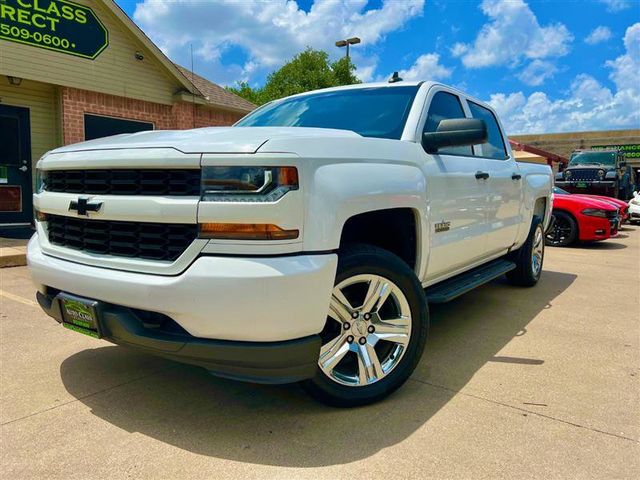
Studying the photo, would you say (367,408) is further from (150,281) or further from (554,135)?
(554,135)

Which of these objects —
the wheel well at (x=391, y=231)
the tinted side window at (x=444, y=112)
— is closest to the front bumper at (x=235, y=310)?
the wheel well at (x=391, y=231)

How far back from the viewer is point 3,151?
9.30m

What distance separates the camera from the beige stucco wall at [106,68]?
894 cm

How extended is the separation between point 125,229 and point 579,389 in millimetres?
2749

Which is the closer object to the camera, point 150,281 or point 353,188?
point 150,281

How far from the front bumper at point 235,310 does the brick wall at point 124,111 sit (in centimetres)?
864

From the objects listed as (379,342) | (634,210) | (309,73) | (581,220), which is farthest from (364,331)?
(309,73)

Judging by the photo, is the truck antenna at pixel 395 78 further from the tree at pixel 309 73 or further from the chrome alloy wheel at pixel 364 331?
the tree at pixel 309 73

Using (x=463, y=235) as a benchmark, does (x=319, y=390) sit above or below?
below

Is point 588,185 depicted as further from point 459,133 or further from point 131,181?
point 131,181

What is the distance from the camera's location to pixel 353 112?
3602 millimetres

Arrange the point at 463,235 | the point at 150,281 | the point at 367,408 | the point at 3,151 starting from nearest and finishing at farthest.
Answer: the point at 150,281 → the point at 367,408 → the point at 463,235 → the point at 3,151

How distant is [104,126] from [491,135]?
831cm

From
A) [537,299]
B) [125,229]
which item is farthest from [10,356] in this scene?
[537,299]
